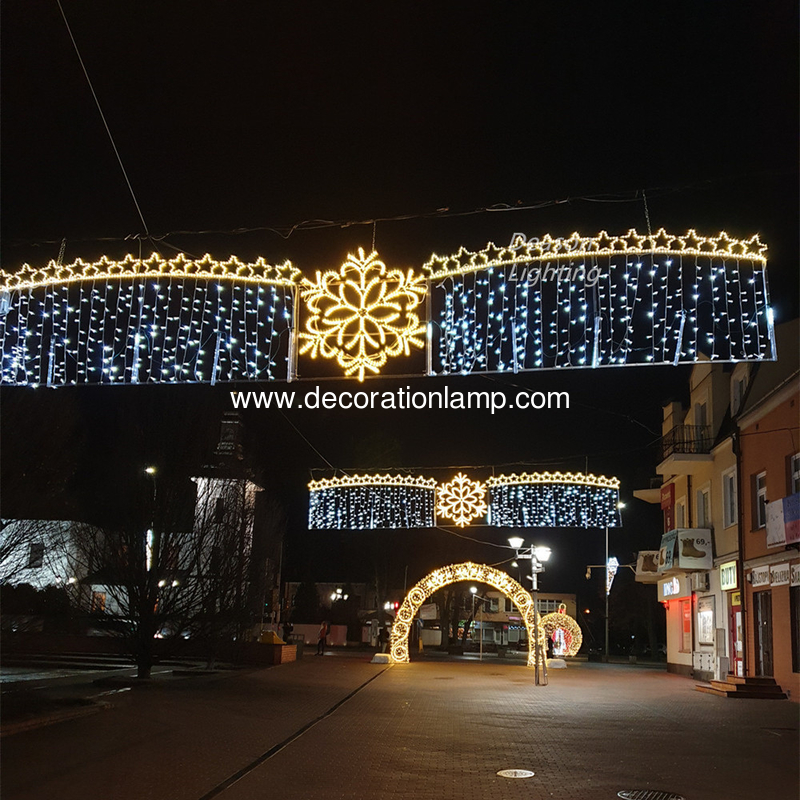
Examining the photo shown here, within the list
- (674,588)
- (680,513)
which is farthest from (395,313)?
(674,588)

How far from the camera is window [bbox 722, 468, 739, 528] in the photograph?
2539cm

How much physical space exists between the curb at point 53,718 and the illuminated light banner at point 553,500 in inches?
582

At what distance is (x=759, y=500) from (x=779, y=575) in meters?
2.92

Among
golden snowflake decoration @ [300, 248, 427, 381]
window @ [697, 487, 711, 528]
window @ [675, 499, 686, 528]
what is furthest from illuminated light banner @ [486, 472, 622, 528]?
golden snowflake decoration @ [300, 248, 427, 381]

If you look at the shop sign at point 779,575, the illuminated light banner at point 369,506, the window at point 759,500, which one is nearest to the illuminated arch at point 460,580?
the illuminated light banner at point 369,506

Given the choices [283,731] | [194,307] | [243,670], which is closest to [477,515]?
[243,670]

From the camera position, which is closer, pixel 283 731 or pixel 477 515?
pixel 283 731

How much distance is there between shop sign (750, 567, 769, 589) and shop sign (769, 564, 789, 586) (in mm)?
361

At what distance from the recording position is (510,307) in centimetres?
1141

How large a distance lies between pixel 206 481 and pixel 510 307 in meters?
13.5

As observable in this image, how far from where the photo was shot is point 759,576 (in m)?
22.4

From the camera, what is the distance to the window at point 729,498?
83.3ft

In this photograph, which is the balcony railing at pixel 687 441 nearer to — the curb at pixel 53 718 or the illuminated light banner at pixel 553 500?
the illuminated light banner at pixel 553 500

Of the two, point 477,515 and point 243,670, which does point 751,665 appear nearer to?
point 477,515
